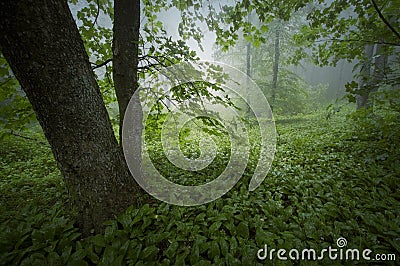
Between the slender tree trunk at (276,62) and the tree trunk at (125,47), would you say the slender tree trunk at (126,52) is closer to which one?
the tree trunk at (125,47)

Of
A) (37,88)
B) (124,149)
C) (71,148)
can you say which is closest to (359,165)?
(124,149)

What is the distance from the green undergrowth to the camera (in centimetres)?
194

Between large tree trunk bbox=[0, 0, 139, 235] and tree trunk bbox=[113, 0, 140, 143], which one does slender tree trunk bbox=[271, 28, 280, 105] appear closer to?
tree trunk bbox=[113, 0, 140, 143]

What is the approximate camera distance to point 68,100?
1.89 m

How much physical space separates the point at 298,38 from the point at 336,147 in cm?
292

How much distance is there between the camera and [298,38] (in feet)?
15.0

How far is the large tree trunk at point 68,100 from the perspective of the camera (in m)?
1.64

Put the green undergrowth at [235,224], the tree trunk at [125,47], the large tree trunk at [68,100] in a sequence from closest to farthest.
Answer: the large tree trunk at [68,100]
the green undergrowth at [235,224]
the tree trunk at [125,47]

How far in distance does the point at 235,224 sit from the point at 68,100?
2.35 meters

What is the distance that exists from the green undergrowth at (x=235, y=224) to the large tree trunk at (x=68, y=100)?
363mm

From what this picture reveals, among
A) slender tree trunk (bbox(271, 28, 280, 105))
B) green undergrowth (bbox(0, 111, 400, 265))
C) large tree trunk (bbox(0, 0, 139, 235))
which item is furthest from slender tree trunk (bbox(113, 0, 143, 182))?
slender tree trunk (bbox(271, 28, 280, 105))

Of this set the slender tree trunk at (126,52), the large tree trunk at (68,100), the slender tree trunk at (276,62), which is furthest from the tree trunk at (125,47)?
the slender tree trunk at (276,62)

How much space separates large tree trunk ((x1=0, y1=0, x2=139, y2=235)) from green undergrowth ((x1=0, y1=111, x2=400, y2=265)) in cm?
36

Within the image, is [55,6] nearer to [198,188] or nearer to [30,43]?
[30,43]
